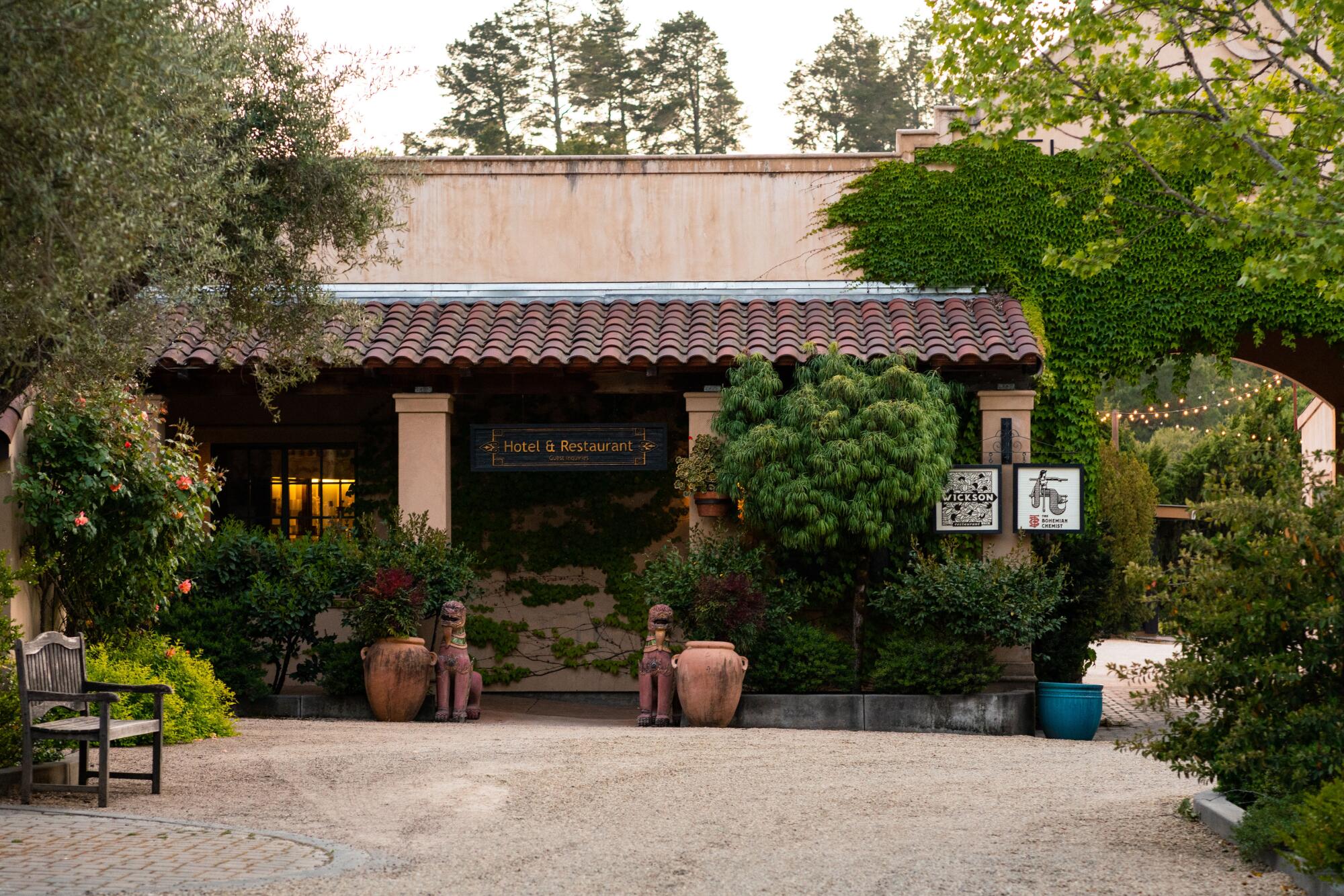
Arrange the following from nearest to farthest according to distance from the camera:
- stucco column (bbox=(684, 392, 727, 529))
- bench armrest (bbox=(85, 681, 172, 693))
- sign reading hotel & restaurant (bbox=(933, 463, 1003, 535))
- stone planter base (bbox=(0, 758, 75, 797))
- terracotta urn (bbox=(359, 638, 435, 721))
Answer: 1. stone planter base (bbox=(0, 758, 75, 797))
2. bench armrest (bbox=(85, 681, 172, 693))
3. terracotta urn (bbox=(359, 638, 435, 721))
4. sign reading hotel & restaurant (bbox=(933, 463, 1003, 535))
5. stucco column (bbox=(684, 392, 727, 529))

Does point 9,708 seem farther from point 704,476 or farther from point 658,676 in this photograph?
point 704,476

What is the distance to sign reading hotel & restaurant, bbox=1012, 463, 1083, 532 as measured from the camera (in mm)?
13578

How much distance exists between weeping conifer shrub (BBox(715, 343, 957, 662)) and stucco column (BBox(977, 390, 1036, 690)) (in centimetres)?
89

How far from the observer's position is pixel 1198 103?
1012 cm

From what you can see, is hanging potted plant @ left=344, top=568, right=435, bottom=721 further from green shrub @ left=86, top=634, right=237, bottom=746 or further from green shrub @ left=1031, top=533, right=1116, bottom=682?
green shrub @ left=1031, top=533, right=1116, bottom=682

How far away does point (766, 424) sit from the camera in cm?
1291

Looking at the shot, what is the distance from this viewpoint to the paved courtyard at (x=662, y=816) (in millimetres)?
6348

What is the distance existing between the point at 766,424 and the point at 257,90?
562cm

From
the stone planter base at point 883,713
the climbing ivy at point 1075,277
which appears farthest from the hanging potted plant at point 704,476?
the climbing ivy at point 1075,277

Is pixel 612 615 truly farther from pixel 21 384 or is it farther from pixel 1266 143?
pixel 21 384

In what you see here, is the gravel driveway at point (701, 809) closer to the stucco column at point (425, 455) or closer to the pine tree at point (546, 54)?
the stucco column at point (425, 455)

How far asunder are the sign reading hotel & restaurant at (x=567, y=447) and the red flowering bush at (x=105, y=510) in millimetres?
3709

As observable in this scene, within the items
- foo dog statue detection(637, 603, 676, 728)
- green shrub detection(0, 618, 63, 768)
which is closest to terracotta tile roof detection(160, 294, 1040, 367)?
foo dog statue detection(637, 603, 676, 728)

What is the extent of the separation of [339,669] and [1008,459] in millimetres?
6670
